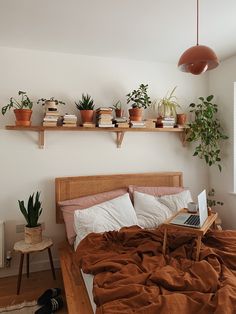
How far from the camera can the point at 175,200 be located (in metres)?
2.90

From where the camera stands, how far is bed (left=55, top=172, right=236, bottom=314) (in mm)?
1687

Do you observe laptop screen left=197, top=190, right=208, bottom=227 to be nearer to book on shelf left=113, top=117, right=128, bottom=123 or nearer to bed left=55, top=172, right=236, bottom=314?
bed left=55, top=172, right=236, bottom=314

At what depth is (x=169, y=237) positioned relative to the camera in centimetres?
210

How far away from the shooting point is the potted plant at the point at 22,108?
2.61 meters

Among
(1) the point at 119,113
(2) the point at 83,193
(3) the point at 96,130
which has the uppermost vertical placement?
(1) the point at 119,113

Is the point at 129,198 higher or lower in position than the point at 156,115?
lower

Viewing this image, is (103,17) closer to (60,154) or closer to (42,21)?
(42,21)

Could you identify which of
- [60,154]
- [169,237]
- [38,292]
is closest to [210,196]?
[169,237]

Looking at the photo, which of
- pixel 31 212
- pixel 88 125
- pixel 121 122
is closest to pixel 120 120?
pixel 121 122

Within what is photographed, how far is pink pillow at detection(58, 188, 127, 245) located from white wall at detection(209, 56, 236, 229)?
1.45 m

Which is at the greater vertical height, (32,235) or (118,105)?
(118,105)

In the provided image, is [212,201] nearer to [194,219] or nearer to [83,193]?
[194,219]

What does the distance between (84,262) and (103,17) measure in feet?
6.68

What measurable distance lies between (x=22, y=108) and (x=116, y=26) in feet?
4.20
